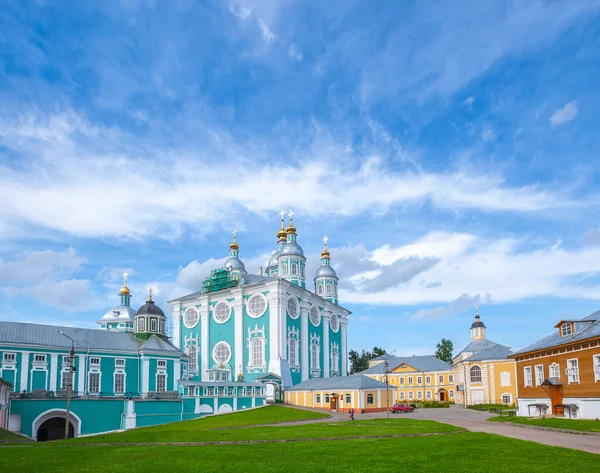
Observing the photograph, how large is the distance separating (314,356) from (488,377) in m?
19.7

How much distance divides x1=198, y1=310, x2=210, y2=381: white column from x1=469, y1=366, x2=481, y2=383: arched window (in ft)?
96.2

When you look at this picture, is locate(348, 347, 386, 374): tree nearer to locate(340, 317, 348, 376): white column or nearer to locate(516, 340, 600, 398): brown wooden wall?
locate(340, 317, 348, 376): white column

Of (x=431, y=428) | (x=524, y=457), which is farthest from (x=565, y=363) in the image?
(x=524, y=457)

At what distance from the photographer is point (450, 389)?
245ft

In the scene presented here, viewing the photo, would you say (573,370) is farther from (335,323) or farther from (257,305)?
(335,323)

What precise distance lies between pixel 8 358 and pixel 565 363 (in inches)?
1532

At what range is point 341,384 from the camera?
54094 millimetres

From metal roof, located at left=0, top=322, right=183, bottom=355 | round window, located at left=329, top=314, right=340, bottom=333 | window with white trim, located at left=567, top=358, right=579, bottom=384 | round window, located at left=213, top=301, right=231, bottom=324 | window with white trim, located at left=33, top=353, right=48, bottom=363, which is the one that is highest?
round window, located at left=213, top=301, right=231, bottom=324

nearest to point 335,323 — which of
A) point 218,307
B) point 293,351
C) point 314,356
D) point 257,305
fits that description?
point 314,356

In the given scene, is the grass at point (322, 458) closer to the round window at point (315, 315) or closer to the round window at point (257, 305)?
the round window at point (257, 305)

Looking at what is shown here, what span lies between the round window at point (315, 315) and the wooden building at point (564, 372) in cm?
3232

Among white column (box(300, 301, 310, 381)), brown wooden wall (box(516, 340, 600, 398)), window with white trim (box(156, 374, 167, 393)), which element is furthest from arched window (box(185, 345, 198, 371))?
brown wooden wall (box(516, 340, 600, 398))

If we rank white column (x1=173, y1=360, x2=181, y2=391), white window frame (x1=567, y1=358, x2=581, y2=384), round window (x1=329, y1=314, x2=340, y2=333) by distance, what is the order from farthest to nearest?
round window (x1=329, y1=314, x2=340, y2=333)
white column (x1=173, y1=360, x2=181, y2=391)
white window frame (x1=567, y1=358, x2=581, y2=384)

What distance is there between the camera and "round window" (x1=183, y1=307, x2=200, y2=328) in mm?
68094
